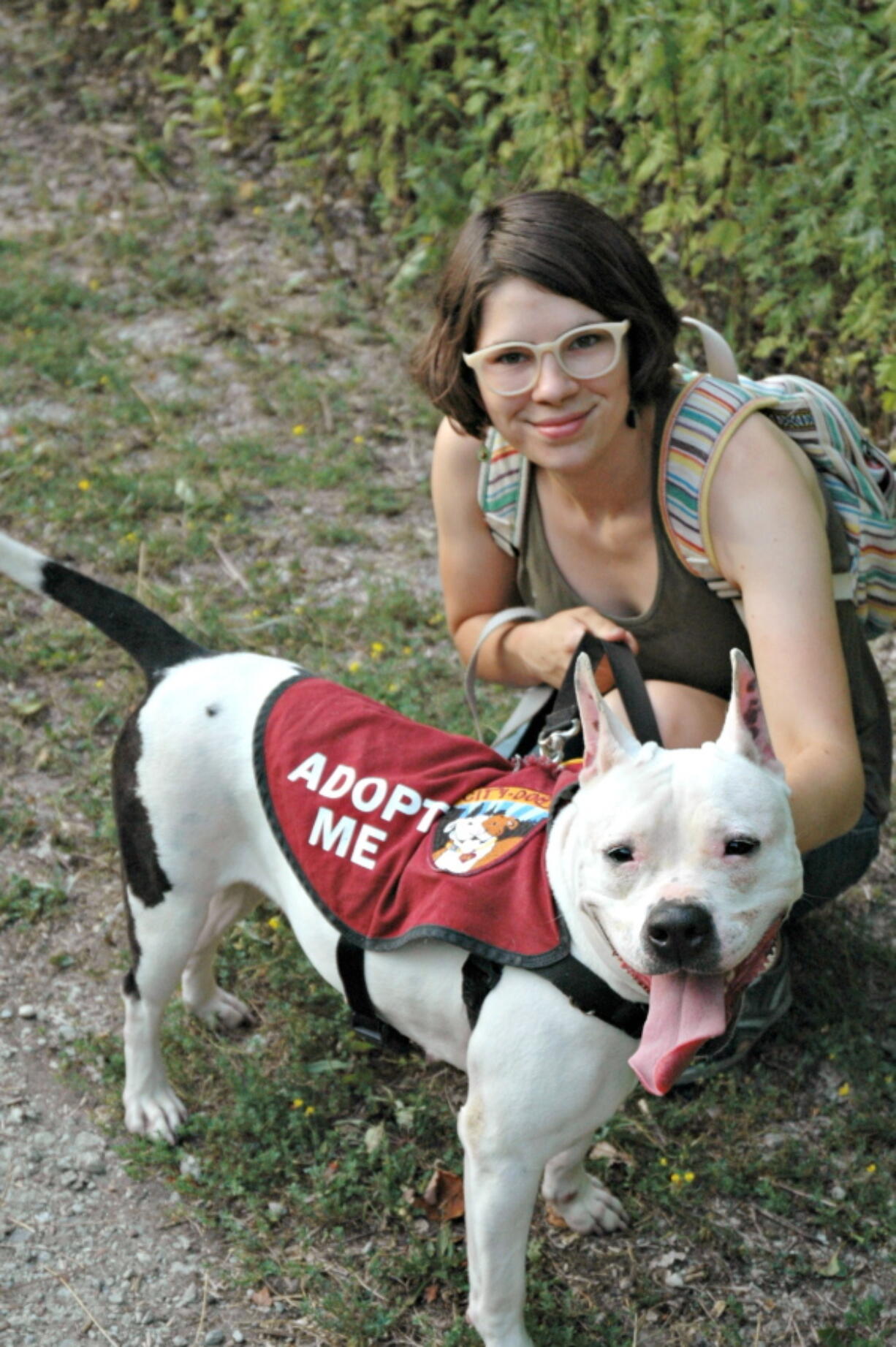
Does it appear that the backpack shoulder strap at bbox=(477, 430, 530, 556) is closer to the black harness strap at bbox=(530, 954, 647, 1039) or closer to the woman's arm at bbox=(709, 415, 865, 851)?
the woman's arm at bbox=(709, 415, 865, 851)

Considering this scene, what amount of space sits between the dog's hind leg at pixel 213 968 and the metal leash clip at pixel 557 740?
75 cm

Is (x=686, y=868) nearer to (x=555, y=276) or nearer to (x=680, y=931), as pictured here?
(x=680, y=931)

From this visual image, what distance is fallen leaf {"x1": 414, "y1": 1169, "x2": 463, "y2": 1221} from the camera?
2.81 meters

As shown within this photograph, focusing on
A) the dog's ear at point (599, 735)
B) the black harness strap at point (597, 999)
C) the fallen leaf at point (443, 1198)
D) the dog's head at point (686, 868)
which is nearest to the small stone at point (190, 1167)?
the fallen leaf at point (443, 1198)

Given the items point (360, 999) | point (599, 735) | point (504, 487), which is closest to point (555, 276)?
point (504, 487)

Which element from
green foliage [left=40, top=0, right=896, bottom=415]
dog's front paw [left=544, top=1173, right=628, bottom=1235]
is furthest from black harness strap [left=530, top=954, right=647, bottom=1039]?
green foliage [left=40, top=0, right=896, bottom=415]

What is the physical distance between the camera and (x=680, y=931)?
6.25 feet

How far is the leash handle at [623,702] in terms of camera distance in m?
2.74

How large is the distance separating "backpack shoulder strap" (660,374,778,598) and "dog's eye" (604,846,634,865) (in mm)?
897

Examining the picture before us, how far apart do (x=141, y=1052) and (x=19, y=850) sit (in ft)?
3.22

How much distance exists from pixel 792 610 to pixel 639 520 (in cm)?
44

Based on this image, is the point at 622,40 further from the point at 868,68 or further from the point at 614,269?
the point at 614,269

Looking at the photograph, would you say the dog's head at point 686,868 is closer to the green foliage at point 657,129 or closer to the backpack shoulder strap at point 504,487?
the backpack shoulder strap at point 504,487

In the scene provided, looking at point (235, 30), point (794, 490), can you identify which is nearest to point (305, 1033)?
point (794, 490)
